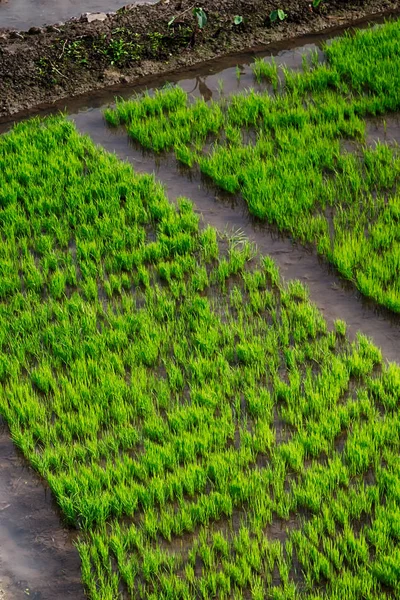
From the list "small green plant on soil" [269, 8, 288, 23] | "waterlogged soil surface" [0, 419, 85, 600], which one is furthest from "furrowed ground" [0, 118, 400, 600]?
"small green plant on soil" [269, 8, 288, 23]

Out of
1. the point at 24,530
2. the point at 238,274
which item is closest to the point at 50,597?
the point at 24,530

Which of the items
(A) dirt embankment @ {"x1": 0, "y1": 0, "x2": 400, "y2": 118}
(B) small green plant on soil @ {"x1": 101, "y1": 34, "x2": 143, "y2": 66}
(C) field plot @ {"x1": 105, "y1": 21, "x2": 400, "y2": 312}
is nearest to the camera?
(C) field plot @ {"x1": 105, "y1": 21, "x2": 400, "y2": 312}

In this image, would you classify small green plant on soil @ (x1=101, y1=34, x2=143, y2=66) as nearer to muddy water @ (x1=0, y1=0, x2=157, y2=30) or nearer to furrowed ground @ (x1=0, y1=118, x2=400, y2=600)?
muddy water @ (x1=0, y1=0, x2=157, y2=30)

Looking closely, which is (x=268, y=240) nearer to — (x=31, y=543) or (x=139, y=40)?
(x=31, y=543)

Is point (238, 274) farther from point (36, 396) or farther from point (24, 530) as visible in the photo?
point (24, 530)

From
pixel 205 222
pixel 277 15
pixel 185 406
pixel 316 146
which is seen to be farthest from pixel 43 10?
pixel 185 406

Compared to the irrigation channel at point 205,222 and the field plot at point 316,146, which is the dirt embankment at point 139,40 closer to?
the irrigation channel at point 205,222

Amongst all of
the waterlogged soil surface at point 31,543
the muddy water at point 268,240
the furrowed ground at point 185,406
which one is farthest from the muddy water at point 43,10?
the waterlogged soil surface at point 31,543
